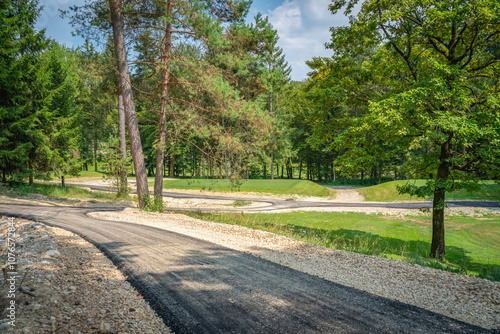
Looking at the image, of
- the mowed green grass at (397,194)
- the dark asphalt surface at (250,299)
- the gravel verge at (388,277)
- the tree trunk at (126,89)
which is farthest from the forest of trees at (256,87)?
the mowed green grass at (397,194)

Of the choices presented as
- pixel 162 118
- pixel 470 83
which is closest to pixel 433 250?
pixel 470 83

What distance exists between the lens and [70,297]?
10.8ft

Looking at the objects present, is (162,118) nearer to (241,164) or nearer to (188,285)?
(241,164)

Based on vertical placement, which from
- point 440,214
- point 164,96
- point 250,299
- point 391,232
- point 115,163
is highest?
point 164,96

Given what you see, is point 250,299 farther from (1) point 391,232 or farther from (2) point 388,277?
(1) point 391,232

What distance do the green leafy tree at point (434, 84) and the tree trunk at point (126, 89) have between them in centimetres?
919

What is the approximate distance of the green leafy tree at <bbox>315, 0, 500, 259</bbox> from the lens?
7297 mm

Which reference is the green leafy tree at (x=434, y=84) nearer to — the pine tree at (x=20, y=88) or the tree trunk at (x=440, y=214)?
the tree trunk at (x=440, y=214)

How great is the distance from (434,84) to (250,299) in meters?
7.99

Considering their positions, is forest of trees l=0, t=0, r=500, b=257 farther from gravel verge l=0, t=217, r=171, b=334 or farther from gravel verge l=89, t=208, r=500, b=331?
gravel verge l=0, t=217, r=171, b=334

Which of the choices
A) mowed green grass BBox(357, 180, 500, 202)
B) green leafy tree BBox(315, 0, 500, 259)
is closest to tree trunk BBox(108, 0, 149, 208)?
green leafy tree BBox(315, 0, 500, 259)

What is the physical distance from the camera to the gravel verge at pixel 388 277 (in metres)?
3.58

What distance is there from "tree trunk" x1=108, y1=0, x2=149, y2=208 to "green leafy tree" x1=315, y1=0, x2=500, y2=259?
9.19m

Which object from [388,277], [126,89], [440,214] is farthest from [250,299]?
Answer: [126,89]
